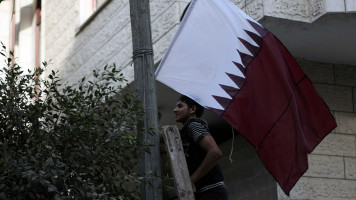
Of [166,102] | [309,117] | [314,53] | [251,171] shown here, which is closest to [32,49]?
[166,102]

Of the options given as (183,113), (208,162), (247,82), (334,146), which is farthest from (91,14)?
(208,162)

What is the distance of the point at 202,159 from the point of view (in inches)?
245

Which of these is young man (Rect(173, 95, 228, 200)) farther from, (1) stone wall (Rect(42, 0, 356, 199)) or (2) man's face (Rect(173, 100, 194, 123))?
(1) stone wall (Rect(42, 0, 356, 199))

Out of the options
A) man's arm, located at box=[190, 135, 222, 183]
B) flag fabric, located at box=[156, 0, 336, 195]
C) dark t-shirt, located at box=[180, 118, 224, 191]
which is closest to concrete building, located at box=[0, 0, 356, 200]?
flag fabric, located at box=[156, 0, 336, 195]

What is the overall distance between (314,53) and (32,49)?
9.02 metres

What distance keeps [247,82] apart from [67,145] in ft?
6.17

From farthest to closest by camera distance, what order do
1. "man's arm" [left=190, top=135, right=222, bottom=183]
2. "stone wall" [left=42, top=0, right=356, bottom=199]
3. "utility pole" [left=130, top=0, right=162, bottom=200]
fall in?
"stone wall" [left=42, top=0, right=356, bottom=199] < "man's arm" [left=190, top=135, right=222, bottom=183] < "utility pole" [left=130, top=0, right=162, bottom=200]

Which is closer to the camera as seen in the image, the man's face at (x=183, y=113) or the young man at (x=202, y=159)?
the young man at (x=202, y=159)

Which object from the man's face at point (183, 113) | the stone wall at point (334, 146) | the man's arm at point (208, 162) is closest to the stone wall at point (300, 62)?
the stone wall at point (334, 146)

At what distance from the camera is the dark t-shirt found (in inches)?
245

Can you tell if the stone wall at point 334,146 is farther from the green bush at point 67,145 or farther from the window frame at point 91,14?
the window frame at point 91,14

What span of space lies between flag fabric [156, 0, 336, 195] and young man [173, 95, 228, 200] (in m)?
0.24

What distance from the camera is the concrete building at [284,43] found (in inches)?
352

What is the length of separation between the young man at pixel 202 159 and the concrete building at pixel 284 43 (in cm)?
292
